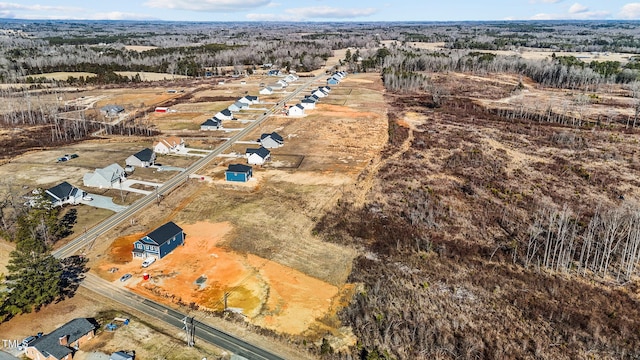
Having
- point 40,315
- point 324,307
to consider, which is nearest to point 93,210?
point 40,315

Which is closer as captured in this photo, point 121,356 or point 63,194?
point 121,356

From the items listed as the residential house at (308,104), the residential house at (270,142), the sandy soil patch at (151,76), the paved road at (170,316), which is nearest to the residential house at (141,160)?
the residential house at (270,142)

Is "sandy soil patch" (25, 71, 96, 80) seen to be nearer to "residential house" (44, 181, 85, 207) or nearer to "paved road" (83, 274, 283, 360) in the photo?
"residential house" (44, 181, 85, 207)

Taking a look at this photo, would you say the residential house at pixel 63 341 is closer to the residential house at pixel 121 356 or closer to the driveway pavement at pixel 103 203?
the residential house at pixel 121 356

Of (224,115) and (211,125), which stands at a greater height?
(224,115)

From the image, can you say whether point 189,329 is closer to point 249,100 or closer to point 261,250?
point 261,250

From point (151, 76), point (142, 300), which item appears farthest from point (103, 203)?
point (151, 76)

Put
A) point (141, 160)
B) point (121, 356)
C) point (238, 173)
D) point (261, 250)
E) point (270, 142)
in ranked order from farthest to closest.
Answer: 1. point (270, 142)
2. point (141, 160)
3. point (238, 173)
4. point (261, 250)
5. point (121, 356)
